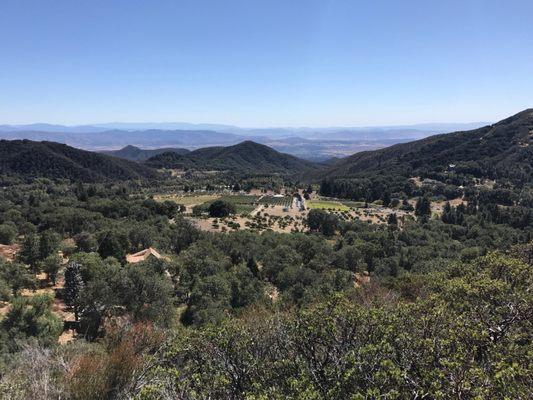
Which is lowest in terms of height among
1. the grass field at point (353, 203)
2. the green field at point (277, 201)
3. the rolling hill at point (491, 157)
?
the grass field at point (353, 203)

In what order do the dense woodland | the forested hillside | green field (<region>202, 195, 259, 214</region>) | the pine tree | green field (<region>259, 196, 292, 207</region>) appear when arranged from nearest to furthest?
the dense woodland
the pine tree
green field (<region>202, 195, 259, 214</region>)
green field (<region>259, 196, 292, 207</region>)
the forested hillside

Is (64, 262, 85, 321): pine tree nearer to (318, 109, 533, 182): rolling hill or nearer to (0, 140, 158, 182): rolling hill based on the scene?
(0, 140, 158, 182): rolling hill

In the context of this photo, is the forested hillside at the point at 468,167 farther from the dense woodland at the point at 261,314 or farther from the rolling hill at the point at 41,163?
the rolling hill at the point at 41,163

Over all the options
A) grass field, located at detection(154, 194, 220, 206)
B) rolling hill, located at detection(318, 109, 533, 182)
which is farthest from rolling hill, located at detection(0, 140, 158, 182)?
rolling hill, located at detection(318, 109, 533, 182)

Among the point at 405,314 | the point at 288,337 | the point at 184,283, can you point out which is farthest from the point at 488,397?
the point at 184,283

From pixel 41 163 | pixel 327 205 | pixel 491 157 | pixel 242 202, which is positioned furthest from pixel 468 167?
pixel 41 163

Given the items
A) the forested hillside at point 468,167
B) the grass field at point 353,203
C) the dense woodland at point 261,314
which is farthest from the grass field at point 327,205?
the dense woodland at point 261,314
